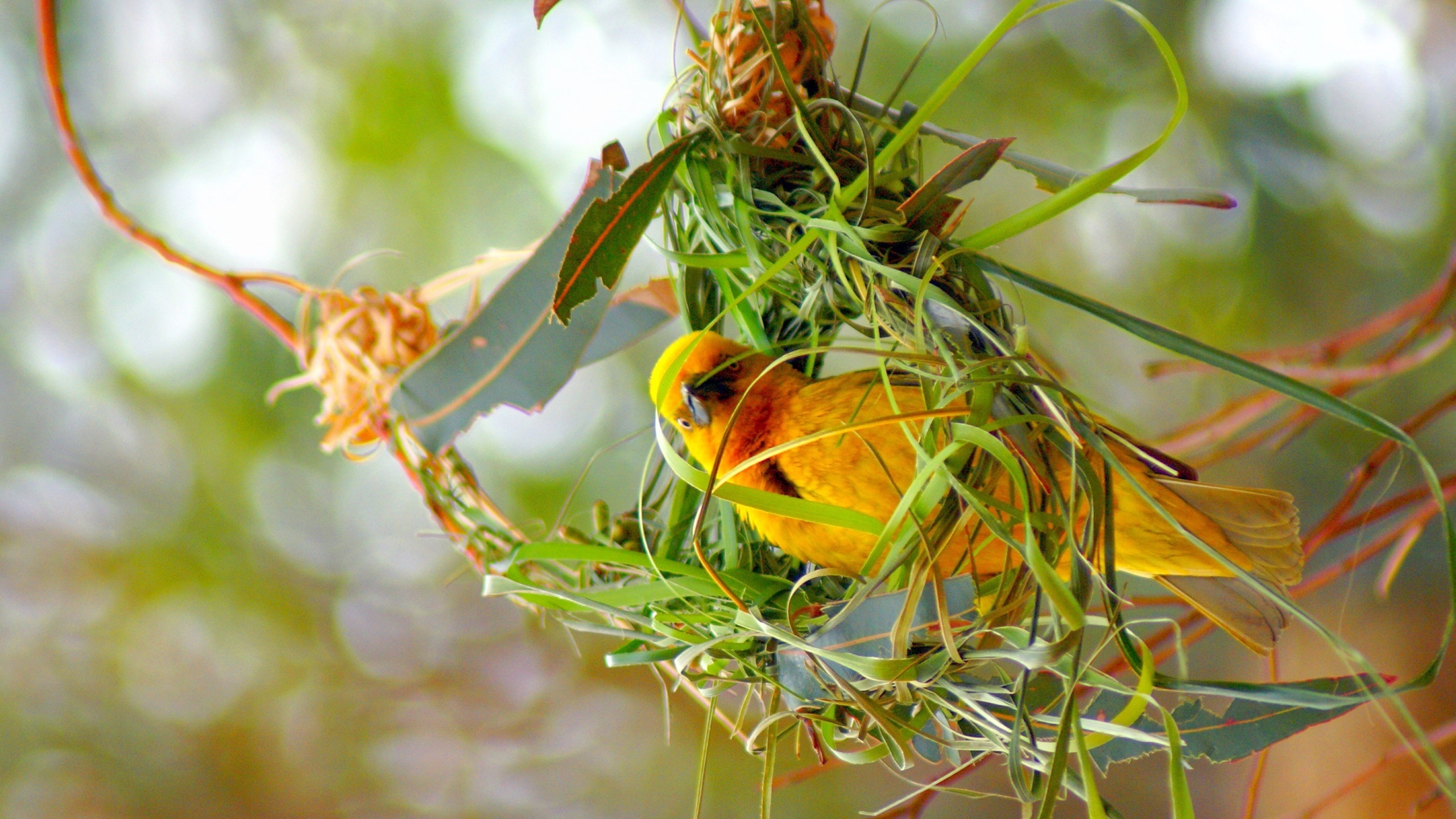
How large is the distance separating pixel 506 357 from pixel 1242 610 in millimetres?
580

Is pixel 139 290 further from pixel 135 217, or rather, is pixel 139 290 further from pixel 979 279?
pixel 979 279

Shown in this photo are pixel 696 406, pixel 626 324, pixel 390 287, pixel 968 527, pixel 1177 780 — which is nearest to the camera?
Result: pixel 1177 780

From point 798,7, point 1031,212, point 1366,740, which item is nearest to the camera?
point 1031,212

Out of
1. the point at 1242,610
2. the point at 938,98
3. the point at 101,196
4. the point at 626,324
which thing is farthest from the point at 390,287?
the point at 1242,610

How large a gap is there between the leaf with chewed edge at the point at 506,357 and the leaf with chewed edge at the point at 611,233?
7cm

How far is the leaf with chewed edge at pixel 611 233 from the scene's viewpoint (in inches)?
18.3

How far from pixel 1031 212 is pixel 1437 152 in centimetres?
150

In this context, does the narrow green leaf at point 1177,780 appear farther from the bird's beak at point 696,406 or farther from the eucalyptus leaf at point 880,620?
the bird's beak at point 696,406

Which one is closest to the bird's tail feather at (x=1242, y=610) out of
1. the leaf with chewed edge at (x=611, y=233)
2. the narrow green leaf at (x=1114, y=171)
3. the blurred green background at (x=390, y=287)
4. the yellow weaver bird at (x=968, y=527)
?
the yellow weaver bird at (x=968, y=527)

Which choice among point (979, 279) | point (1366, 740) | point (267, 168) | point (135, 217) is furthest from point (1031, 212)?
point (135, 217)

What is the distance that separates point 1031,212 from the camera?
1.26 feet

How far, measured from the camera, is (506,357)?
65cm

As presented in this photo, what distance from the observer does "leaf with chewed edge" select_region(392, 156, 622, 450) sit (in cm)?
59

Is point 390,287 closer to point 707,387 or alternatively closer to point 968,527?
point 707,387
